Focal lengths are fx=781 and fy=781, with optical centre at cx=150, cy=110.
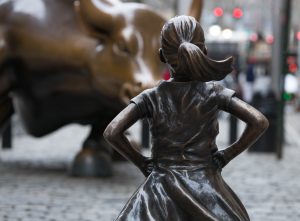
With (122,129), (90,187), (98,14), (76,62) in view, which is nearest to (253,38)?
(76,62)

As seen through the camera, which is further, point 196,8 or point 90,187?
point 90,187

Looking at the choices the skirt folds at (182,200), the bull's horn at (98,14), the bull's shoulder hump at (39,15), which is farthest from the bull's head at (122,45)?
the skirt folds at (182,200)

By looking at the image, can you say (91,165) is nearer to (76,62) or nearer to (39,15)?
(76,62)

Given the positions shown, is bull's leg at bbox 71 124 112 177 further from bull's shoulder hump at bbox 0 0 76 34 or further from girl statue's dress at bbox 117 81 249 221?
girl statue's dress at bbox 117 81 249 221

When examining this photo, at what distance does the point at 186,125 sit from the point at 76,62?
5.58m

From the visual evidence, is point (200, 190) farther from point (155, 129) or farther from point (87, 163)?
point (87, 163)

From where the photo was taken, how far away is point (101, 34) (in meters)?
9.18

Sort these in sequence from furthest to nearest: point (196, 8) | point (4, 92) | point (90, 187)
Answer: point (4, 92), point (90, 187), point (196, 8)

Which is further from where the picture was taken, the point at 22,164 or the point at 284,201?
the point at 22,164

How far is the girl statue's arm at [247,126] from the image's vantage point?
3.90 metres

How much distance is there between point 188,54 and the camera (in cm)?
377

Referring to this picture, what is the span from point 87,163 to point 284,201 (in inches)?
106

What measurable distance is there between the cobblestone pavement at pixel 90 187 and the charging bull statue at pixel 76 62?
59 cm

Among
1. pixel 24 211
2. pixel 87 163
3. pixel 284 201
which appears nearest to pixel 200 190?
pixel 24 211
